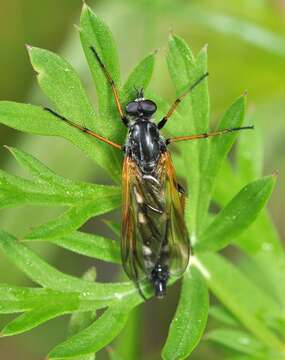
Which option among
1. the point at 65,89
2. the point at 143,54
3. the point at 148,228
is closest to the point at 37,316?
the point at 148,228

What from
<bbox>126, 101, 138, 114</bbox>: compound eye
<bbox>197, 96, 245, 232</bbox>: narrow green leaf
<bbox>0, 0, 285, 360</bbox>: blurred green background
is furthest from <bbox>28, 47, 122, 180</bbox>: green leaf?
<bbox>0, 0, 285, 360</bbox>: blurred green background

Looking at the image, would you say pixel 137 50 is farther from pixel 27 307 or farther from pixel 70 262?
pixel 27 307

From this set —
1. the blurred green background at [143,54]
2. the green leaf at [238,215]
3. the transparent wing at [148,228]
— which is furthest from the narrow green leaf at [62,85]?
the blurred green background at [143,54]

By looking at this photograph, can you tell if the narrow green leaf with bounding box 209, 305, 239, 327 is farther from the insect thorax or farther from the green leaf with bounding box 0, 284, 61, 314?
the green leaf with bounding box 0, 284, 61, 314

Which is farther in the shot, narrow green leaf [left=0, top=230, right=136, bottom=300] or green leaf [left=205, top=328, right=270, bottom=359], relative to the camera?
green leaf [left=205, top=328, right=270, bottom=359]

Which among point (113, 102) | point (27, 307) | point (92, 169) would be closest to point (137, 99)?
point (113, 102)

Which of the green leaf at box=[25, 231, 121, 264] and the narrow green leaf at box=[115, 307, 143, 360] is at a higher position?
the green leaf at box=[25, 231, 121, 264]

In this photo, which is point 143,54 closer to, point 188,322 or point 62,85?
point 62,85

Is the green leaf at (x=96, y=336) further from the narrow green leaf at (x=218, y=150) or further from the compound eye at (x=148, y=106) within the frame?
the compound eye at (x=148, y=106)
